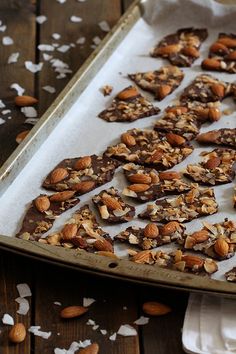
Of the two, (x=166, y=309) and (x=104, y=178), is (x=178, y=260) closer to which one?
(x=166, y=309)

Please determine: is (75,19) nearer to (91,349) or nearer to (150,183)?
(150,183)

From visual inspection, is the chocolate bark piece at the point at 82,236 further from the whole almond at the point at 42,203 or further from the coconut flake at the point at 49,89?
the coconut flake at the point at 49,89

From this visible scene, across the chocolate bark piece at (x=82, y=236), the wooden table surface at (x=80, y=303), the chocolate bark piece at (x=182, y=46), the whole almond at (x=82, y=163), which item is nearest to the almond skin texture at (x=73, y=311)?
the wooden table surface at (x=80, y=303)

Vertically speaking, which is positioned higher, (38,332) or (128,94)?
(128,94)

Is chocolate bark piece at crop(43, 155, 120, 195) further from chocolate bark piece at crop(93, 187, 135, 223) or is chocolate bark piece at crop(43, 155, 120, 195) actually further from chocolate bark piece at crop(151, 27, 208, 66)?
chocolate bark piece at crop(151, 27, 208, 66)

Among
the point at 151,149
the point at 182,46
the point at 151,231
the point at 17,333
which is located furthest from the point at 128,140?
the point at 17,333

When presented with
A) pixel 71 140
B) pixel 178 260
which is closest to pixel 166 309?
pixel 178 260

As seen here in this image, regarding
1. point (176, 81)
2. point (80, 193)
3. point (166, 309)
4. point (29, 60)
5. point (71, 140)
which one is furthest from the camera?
point (29, 60)
